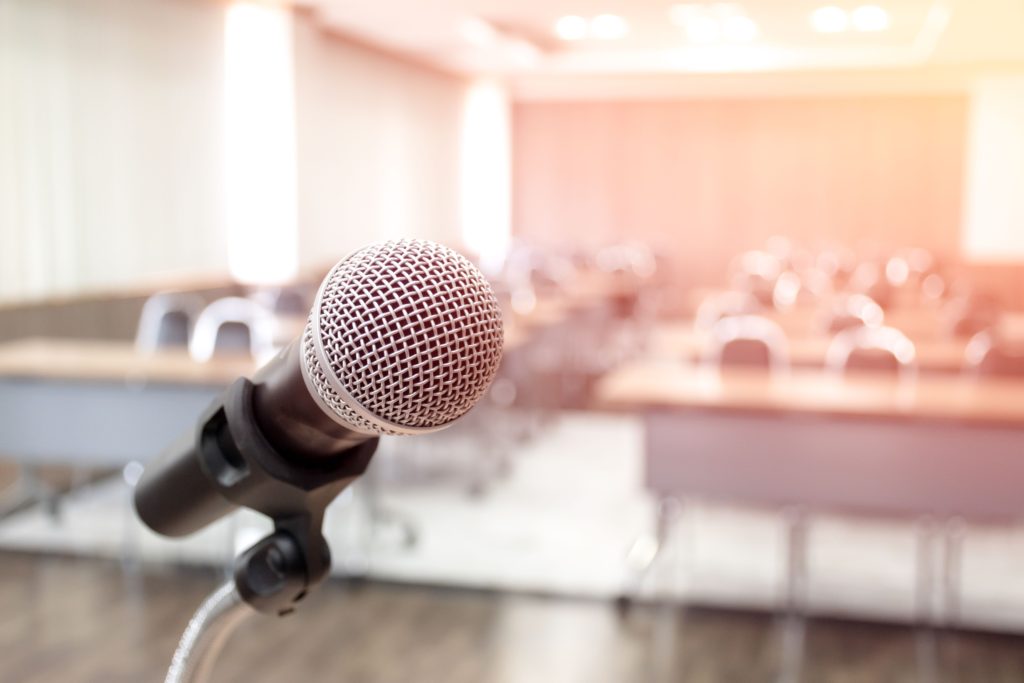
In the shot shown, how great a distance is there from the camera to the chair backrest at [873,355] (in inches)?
182

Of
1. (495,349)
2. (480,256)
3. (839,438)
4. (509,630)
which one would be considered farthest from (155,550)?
(480,256)

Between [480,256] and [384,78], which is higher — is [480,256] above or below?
below

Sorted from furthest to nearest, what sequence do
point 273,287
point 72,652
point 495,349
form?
1. point 273,287
2. point 72,652
3. point 495,349

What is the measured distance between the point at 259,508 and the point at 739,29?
9748mm

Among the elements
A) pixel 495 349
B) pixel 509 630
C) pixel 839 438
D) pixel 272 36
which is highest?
pixel 272 36

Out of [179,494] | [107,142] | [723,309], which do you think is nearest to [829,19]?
[723,309]

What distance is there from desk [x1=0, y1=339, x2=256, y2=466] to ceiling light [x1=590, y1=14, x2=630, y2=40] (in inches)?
225

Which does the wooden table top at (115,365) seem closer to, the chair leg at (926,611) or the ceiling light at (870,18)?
the chair leg at (926,611)

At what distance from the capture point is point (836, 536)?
200 inches

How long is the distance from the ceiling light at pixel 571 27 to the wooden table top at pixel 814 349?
383 cm

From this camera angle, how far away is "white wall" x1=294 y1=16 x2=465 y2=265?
8.98 meters

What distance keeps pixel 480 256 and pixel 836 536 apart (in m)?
8.83

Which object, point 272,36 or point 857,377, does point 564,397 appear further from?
point 857,377

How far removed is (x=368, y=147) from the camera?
34.3ft
